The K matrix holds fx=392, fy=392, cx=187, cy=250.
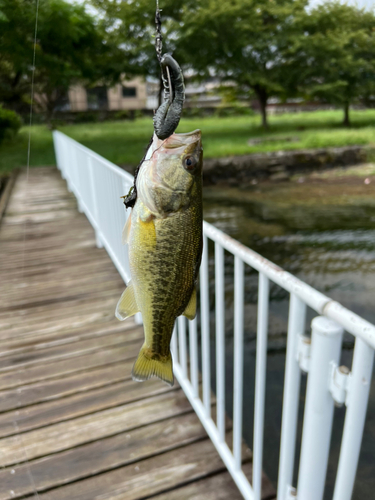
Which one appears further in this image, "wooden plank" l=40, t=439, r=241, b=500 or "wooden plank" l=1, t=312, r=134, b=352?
"wooden plank" l=1, t=312, r=134, b=352

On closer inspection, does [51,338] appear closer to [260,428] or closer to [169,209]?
[260,428]

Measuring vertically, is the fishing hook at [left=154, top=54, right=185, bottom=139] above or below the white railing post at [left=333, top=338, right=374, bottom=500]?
above

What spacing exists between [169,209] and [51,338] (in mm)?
2830

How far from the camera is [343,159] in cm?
1441

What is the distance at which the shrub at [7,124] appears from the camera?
17.2 metres

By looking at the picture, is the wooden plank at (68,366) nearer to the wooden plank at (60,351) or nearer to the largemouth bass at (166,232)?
the wooden plank at (60,351)

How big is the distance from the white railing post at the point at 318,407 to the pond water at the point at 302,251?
2049 mm

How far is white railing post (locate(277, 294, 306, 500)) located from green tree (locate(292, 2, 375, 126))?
19622mm

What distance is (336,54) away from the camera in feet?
62.8

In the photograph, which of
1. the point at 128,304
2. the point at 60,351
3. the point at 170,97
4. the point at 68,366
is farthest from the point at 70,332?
the point at 170,97

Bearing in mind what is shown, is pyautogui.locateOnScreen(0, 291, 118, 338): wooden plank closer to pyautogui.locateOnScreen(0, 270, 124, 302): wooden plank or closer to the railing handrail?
pyautogui.locateOnScreen(0, 270, 124, 302): wooden plank

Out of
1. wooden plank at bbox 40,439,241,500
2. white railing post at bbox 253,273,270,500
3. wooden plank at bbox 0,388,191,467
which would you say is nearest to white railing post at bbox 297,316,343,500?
white railing post at bbox 253,273,270,500

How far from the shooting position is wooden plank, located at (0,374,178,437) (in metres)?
2.44

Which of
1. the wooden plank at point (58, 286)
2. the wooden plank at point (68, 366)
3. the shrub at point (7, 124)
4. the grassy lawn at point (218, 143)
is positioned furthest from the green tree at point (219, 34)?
the wooden plank at point (68, 366)
